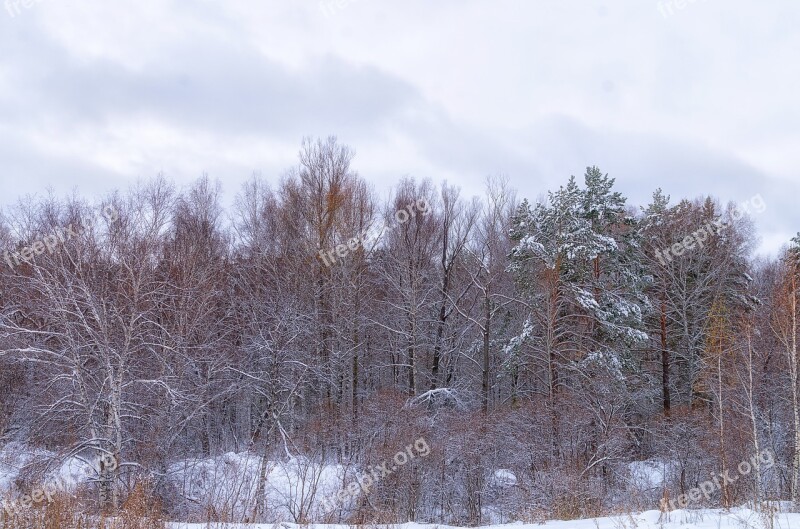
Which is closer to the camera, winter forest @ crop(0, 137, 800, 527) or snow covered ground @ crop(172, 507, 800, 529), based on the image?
snow covered ground @ crop(172, 507, 800, 529)

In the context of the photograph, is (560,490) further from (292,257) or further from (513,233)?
(292,257)

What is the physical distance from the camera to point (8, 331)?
16.4 metres

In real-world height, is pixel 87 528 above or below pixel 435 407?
below

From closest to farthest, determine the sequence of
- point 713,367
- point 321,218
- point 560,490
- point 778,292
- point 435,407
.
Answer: point 560,490, point 778,292, point 713,367, point 435,407, point 321,218

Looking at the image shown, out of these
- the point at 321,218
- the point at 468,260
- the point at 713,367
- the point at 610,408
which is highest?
the point at 321,218

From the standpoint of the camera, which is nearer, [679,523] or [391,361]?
[679,523]

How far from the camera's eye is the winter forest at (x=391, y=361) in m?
16.3

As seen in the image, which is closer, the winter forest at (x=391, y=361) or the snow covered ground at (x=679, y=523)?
the snow covered ground at (x=679, y=523)

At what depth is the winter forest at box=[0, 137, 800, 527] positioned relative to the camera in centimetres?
1633

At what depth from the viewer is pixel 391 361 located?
3456 cm

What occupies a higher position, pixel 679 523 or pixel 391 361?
pixel 391 361

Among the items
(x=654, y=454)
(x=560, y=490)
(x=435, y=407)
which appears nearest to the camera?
(x=560, y=490)

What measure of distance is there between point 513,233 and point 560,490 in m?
12.5

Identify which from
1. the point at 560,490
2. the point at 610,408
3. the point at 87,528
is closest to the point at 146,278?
the point at 87,528
